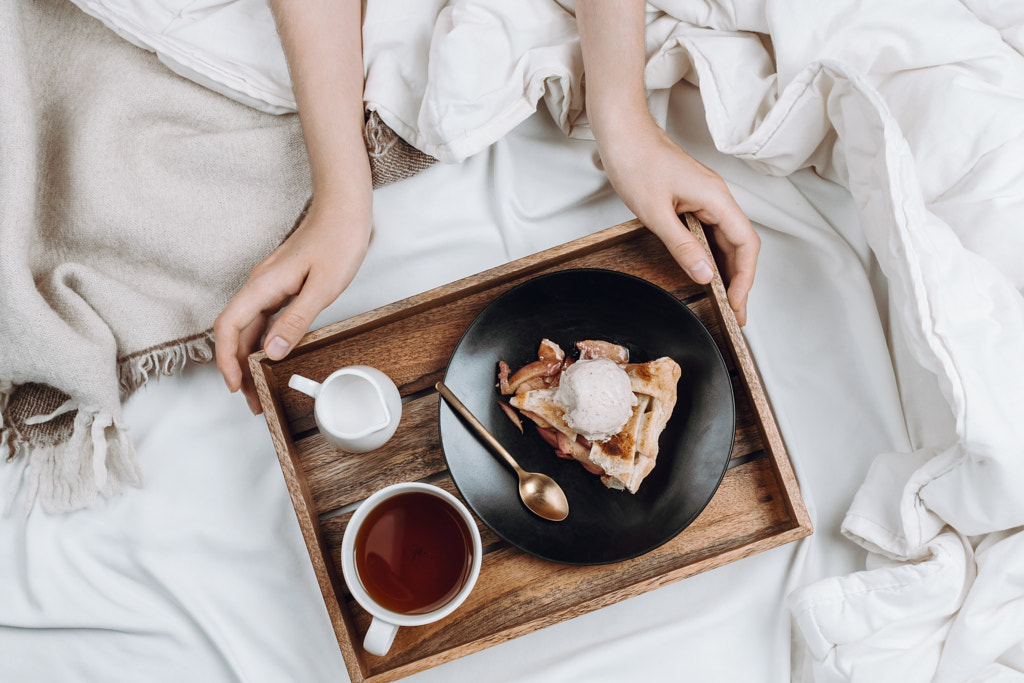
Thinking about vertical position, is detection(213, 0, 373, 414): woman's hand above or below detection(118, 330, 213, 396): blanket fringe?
above

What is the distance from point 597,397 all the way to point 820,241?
1.59 feet

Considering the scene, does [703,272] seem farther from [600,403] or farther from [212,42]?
[212,42]

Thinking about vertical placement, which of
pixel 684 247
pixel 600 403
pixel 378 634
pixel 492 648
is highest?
pixel 684 247

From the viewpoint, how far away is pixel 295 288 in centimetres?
87

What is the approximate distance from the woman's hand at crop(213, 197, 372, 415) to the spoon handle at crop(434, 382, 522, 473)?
0.20 meters

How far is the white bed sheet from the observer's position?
96cm

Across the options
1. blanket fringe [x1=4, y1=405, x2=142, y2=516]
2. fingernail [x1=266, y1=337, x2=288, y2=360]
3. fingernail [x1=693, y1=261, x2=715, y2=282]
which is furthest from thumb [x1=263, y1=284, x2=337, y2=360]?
fingernail [x1=693, y1=261, x2=715, y2=282]

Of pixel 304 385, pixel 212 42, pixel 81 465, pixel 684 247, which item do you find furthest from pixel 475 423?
pixel 212 42

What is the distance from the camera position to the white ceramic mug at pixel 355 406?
2.51ft

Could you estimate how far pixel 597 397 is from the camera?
788mm

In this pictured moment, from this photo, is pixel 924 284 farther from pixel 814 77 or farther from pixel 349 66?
pixel 349 66

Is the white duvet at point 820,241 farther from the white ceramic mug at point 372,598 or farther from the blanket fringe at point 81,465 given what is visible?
the white ceramic mug at point 372,598

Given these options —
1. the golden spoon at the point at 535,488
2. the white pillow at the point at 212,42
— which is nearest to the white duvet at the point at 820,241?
the white pillow at the point at 212,42

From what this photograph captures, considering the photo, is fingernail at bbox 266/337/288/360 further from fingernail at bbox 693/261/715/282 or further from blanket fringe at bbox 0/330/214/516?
fingernail at bbox 693/261/715/282
